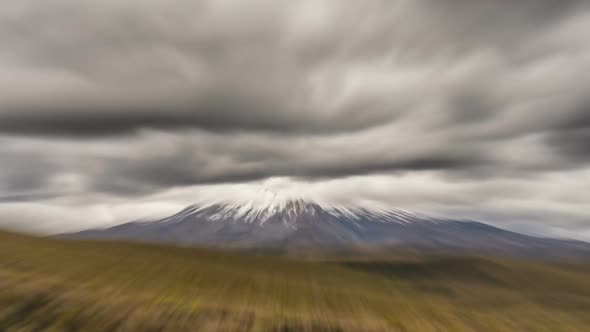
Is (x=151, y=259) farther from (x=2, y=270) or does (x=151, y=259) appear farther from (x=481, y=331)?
(x=481, y=331)

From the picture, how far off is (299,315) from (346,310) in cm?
577

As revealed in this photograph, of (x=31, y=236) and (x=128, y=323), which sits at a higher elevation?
(x=31, y=236)

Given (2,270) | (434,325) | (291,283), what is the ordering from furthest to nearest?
1. (291,283)
2. (434,325)
3. (2,270)

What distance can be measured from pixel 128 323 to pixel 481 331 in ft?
87.2

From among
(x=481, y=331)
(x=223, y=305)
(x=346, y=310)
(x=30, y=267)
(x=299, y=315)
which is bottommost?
(x=481, y=331)

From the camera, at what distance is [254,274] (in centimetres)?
2850

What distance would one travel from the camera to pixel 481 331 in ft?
75.4

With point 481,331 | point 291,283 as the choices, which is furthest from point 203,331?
point 481,331

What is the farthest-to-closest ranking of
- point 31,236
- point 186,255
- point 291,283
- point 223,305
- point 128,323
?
point 186,255 < point 291,283 < point 31,236 < point 223,305 < point 128,323

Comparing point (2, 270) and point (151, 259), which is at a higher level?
point (2, 270)

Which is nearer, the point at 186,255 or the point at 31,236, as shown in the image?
the point at 31,236

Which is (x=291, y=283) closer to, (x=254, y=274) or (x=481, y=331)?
(x=254, y=274)

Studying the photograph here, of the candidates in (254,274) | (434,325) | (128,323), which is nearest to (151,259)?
(254,274)

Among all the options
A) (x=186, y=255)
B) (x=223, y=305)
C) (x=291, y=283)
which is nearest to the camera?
(x=223, y=305)
